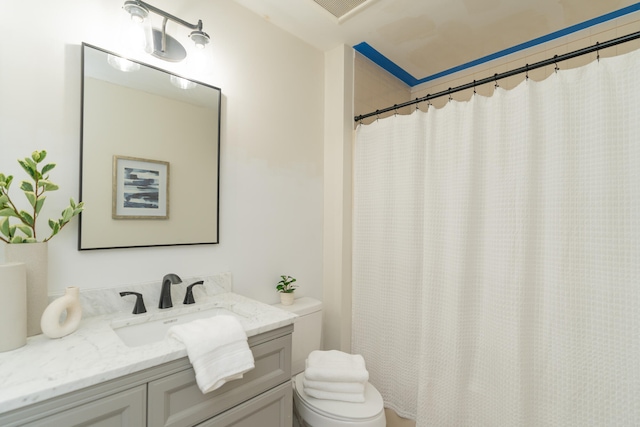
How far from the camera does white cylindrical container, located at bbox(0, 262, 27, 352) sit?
848mm

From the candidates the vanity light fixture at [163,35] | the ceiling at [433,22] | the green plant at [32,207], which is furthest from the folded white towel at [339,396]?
the ceiling at [433,22]

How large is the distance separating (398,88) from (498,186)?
148cm

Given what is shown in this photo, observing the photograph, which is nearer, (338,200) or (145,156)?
(145,156)

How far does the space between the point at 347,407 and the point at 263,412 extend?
0.42 m

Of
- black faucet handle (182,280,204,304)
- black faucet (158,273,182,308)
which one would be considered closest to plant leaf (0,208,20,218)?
black faucet (158,273,182,308)

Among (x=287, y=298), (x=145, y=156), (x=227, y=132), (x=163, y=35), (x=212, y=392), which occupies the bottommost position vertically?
(x=212, y=392)

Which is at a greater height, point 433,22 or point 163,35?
point 433,22

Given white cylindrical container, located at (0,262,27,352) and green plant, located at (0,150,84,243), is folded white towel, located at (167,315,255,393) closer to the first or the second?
white cylindrical container, located at (0,262,27,352)

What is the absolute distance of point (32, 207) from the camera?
105 cm

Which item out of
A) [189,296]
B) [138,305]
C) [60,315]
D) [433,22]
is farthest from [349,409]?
[433,22]

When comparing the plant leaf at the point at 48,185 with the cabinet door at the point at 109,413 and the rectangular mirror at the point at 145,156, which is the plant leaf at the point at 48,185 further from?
the cabinet door at the point at 109,413

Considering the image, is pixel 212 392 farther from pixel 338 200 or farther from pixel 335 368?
pixel 338 200

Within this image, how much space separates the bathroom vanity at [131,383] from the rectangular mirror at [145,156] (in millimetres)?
383

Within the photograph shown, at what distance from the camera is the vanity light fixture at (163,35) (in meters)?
1.19
